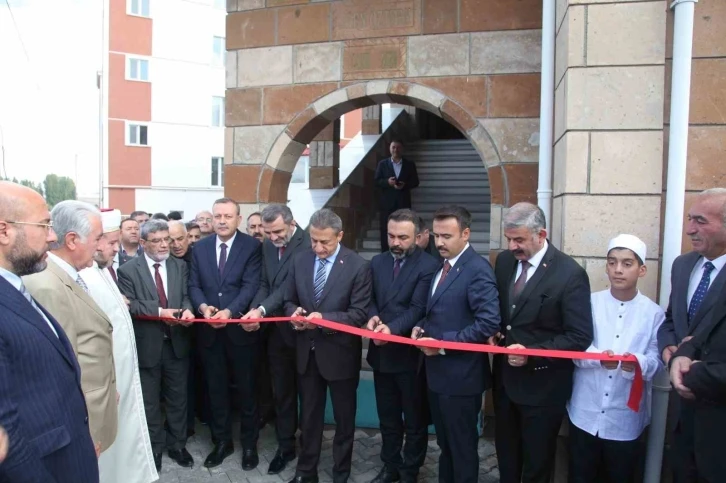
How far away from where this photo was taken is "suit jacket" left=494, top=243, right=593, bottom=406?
3.14 metres

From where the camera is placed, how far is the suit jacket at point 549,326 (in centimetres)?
314

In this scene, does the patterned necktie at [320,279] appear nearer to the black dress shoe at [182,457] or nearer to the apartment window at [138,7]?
the black dress shoe at [182,457]

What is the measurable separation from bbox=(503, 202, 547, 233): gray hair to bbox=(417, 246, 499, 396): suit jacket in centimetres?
33

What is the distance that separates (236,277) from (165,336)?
2.31 feet

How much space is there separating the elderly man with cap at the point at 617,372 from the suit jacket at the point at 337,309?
1451mm

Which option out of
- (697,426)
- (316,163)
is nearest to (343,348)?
(697,426)

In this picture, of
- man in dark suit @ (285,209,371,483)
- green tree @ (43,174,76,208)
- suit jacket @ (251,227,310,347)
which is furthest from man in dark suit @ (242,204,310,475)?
green tree @ (43,174,76,208)

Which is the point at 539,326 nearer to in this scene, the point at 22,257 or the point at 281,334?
the point at 281,334

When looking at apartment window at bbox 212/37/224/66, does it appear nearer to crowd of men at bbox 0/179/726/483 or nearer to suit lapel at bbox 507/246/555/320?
crowd of men at bbox 0/179/726/483

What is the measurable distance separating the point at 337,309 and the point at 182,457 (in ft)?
5.93

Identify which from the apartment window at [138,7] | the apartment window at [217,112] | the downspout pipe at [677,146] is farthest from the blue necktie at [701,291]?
the apartment window at [138,7]

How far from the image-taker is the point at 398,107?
12555mm

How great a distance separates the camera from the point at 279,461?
4227 millimetres

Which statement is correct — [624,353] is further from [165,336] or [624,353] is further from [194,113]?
[194,113]
